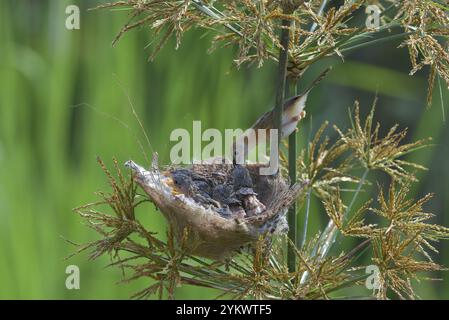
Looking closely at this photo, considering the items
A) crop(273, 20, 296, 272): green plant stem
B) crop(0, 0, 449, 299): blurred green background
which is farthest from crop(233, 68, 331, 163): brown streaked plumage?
crop(0, 0, 449, 299): blurred green background

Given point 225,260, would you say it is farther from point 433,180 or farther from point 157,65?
point 433,180

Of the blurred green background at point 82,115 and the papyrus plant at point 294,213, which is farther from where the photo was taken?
the blurred green background at point 82,115

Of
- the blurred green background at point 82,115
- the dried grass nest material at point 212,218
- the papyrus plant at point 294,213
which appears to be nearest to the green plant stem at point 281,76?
the papyrus plant at point 294,213

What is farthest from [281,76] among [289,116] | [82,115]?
[82,115]

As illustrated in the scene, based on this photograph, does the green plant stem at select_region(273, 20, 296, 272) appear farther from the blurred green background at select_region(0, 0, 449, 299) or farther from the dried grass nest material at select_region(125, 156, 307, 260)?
the blurred green background at select_region(0, 0, 449, 299)

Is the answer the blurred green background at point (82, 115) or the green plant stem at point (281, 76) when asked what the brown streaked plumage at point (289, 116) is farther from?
the blurred green background at point (82, 115)

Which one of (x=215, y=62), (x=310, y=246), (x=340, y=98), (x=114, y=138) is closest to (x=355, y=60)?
(x=340, y=98)

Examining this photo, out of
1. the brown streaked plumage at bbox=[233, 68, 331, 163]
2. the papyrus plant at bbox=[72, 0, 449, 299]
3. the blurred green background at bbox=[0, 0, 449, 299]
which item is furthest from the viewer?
the blurred green background at bbox=[0, 0, 449, 299]

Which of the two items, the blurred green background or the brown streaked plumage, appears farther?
the blurred green background
